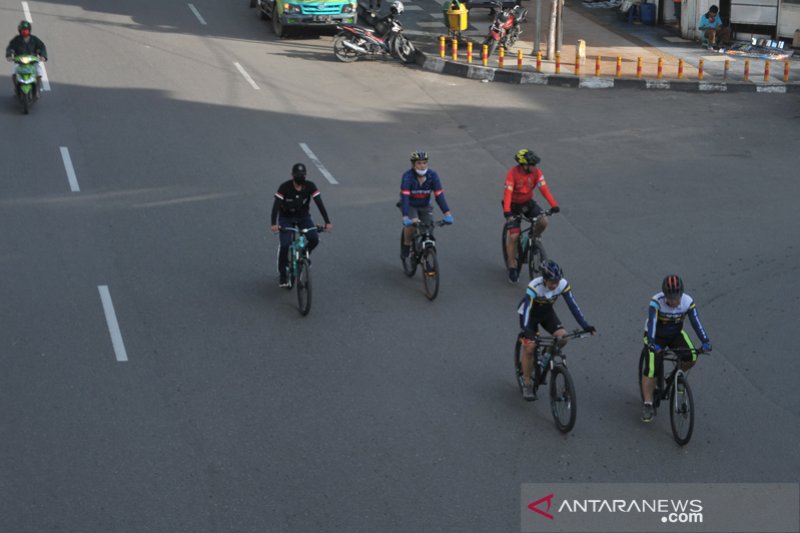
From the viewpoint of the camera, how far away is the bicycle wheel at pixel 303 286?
13.1m

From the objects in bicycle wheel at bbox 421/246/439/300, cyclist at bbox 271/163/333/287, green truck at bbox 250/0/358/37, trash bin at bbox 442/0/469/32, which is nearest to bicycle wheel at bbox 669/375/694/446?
bicycle wheel at bbox 421/246/439/300

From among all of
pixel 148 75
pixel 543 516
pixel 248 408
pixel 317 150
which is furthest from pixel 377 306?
pixel 148 75

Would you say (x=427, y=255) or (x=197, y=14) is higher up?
(x=197, y=14)

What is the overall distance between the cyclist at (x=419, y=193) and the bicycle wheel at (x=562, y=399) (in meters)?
3.70

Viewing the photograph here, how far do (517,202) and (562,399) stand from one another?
14.7ft

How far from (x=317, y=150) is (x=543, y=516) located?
11.9 metres

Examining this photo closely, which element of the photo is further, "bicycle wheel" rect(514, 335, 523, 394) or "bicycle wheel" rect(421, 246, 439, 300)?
"bicycle wheel" rect(421, 246, 439, 300)

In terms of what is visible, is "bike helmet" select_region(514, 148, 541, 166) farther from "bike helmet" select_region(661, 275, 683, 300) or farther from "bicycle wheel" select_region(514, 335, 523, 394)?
"bike helmet" select_region(661, 275, 683, 300)

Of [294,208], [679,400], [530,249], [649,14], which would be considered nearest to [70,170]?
[294,208]

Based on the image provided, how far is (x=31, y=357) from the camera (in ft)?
39.8

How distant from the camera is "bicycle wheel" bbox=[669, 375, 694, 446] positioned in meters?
10.1

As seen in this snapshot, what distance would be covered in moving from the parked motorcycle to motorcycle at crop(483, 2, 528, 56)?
Result: 1.87m

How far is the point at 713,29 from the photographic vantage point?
28203mm

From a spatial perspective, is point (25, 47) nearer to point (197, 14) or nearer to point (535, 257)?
point (197, 14)
